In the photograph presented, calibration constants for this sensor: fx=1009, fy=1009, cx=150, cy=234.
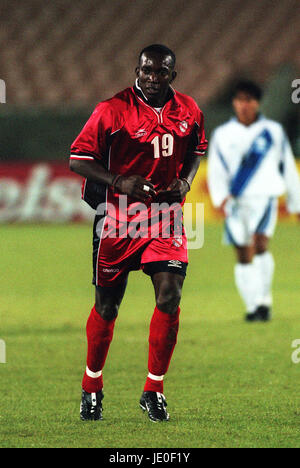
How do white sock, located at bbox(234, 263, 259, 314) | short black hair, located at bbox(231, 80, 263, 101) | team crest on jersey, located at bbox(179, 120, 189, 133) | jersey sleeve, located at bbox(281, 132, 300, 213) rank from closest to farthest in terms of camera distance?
team crest on jersey, located at bbox(179, 120, 189, 133), short black hair, located at bbox(231, 80, 263, 101), white sock, located at bbox(234, 263, 259, 314), jersey sleeve, located at bbox(281, 132, 300, 213)

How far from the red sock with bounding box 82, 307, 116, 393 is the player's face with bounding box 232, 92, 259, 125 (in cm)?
472

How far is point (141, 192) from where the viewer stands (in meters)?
5.66

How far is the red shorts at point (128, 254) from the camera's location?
5.84m

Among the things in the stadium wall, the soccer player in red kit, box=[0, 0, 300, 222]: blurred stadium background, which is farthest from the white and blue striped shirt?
box=[0, 0, 300, 222]: blurred stadium background

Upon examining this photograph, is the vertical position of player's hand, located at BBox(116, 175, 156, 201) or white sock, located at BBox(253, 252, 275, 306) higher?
player's hand, located at BBox(116, 175, 156, 201)

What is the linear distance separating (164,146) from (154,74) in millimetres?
418

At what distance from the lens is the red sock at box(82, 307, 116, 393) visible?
6.00 metres

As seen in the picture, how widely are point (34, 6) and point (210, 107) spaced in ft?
33.3

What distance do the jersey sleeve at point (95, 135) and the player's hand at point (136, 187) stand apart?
9.2 inches

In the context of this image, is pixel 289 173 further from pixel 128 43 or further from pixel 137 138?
pixel 128 43

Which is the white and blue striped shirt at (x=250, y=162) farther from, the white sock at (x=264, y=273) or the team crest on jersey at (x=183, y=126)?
the team crest on jersey at (x=183, y=126)

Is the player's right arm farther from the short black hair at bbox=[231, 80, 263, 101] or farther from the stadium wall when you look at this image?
the stadium wall

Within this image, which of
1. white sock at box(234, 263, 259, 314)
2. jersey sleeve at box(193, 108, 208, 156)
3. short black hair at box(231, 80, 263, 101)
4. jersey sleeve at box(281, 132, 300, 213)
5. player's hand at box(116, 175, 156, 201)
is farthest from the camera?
jersey sleeve at box(281, 132, 300, 213)

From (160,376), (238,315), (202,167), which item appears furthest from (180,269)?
(202,167)
